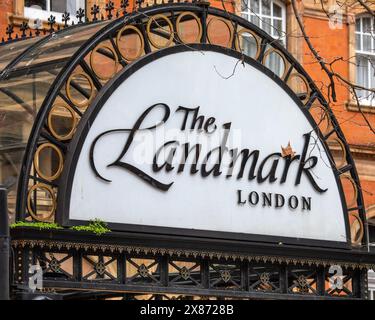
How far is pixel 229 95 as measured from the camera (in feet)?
67.5

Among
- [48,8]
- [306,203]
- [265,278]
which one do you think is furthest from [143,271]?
[48,8]

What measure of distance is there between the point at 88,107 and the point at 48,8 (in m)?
7.80

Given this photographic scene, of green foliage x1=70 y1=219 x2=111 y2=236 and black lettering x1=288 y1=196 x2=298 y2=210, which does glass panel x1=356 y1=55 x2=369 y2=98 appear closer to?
black lettering x1=288 y1=196 x2=298 y2=210

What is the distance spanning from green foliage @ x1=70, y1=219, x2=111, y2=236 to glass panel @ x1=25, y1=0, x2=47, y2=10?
8532 mm

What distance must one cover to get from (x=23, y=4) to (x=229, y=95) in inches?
254

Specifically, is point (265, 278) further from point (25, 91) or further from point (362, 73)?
point (362, 73)

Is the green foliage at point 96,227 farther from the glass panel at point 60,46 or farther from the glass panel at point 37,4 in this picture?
the glass panel at point 37,4

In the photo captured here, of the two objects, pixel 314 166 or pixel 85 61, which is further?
pixel 314 166

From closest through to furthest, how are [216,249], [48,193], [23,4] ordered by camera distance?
1. [48,193]
2. [216,249]
3. [23,4]

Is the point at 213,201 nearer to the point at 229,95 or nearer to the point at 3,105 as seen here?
the point at 229,95

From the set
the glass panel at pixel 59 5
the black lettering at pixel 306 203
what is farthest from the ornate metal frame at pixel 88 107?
the glass panel at pixel 59 5
